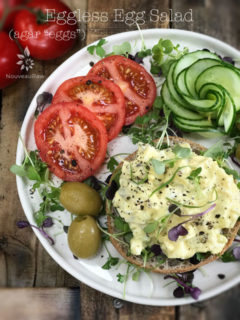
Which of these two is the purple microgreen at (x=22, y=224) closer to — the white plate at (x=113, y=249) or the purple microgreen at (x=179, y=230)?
the white plate at (x=113, y=249)

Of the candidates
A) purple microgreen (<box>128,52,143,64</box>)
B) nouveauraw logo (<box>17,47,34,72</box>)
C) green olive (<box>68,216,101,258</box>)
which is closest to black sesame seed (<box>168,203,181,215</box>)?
green olive (<box>68,216,101,258</box>)

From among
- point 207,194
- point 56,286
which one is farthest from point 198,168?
point 56,286

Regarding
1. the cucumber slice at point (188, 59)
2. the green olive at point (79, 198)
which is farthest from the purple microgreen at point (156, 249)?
the cucumber slice at point (188, 59)

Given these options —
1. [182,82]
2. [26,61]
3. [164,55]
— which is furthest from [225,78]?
[26,61]

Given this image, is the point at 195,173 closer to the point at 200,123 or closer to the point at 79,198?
the point at 200,123

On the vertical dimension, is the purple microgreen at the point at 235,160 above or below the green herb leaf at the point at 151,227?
above

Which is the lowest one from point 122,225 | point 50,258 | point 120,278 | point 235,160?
point 50,258
